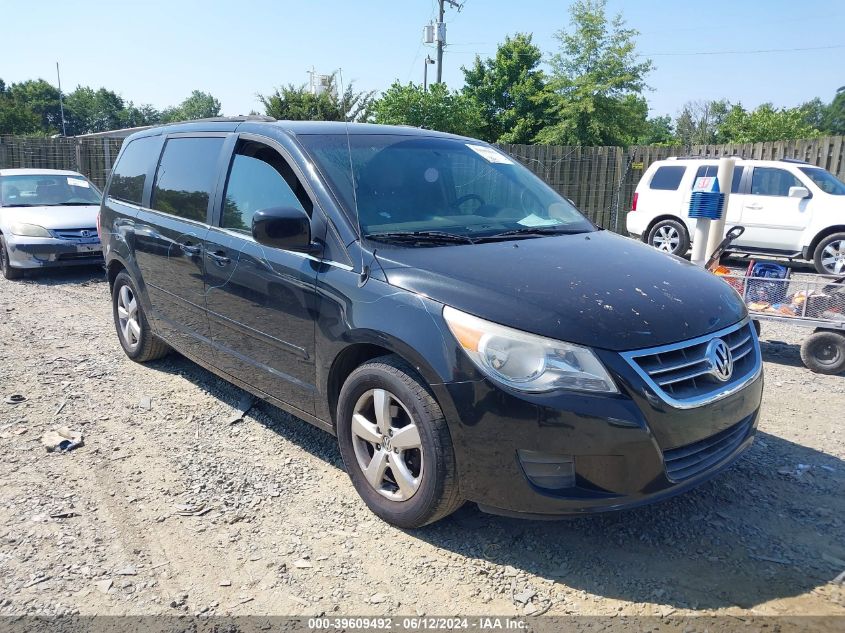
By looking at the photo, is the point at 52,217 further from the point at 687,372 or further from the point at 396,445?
the point at 687,372

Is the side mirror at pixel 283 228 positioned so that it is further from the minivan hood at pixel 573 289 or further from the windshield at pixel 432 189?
the minivan hood at pixel 573 289

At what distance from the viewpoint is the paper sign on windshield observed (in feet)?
14.4

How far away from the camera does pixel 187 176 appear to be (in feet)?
15.1

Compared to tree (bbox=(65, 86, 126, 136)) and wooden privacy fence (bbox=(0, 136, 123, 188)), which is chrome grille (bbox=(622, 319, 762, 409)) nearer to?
wooden privacy fence (bbox=(0, 136, 123, 188))

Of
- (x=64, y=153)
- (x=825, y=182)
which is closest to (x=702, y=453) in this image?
(x=825, y=182)

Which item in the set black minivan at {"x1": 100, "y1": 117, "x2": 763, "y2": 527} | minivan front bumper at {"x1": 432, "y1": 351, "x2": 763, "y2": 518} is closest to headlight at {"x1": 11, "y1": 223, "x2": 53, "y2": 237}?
black minivan at {"x1": 100, "y1": 117, "x2": 763, "y2": 527}

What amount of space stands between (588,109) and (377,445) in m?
28.6

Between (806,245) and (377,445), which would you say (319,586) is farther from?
(806,245)

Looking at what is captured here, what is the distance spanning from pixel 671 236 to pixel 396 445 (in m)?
11.4

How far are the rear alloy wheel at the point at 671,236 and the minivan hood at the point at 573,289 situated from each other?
9.94 metres

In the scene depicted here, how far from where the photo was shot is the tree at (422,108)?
18562 mm

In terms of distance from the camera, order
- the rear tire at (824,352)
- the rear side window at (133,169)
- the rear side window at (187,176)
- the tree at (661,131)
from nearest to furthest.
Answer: the rear side window at (187,176) < the rear side window at (133,169) < the rear tire at (824,352) < the tree at (661,131)

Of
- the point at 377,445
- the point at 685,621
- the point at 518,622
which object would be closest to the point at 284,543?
the point at 377,445

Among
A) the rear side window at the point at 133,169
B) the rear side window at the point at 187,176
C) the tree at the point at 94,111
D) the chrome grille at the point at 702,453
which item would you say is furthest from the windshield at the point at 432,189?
the tree at the point at 94,111
